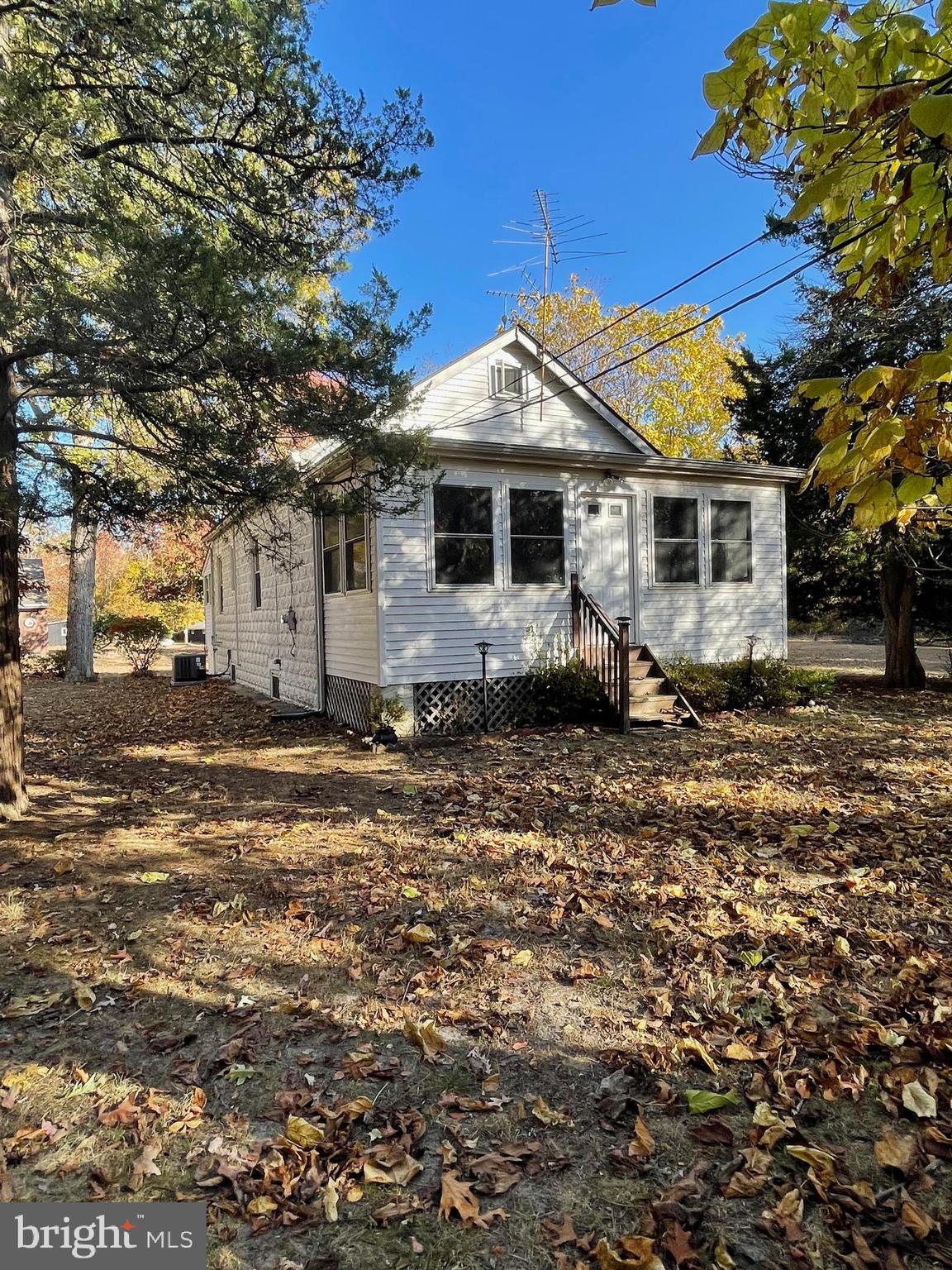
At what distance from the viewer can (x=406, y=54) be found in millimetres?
8617

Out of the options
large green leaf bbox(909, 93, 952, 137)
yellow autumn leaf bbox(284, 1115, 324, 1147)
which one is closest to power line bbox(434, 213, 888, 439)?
large green leaf bbox(909, 93, 952, 137)

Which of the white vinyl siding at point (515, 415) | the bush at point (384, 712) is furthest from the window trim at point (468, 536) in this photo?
the bush at point (384, 712)

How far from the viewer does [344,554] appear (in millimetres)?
10414

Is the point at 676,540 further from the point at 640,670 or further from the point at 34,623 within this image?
the point at 34,623

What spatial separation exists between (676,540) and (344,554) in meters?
5.45

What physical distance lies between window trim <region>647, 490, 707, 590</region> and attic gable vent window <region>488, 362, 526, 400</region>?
271 cm

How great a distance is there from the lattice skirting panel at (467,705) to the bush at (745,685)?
239 centimetres

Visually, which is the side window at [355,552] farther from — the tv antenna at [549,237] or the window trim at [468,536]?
the tv antenna at [549,237]

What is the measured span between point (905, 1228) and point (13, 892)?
4.49 meters

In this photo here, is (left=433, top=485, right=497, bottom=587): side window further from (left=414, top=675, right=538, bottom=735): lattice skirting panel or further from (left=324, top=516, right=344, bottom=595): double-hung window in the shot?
(left=324, top=516, right=344, bottom=595): double-hung window

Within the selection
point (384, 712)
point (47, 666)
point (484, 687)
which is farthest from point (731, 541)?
point (47, 666)

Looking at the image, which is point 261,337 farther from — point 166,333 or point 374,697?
point 374,697

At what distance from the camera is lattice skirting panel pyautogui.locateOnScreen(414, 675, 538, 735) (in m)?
9.55

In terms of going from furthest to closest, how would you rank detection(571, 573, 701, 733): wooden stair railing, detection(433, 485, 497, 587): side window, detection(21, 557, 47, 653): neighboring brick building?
detection(21, 557, 47, 653): neighboring brick building
detection(433, 485, 497, 587): side window
detection(571, 573, 701, 733): wooden stair railing
